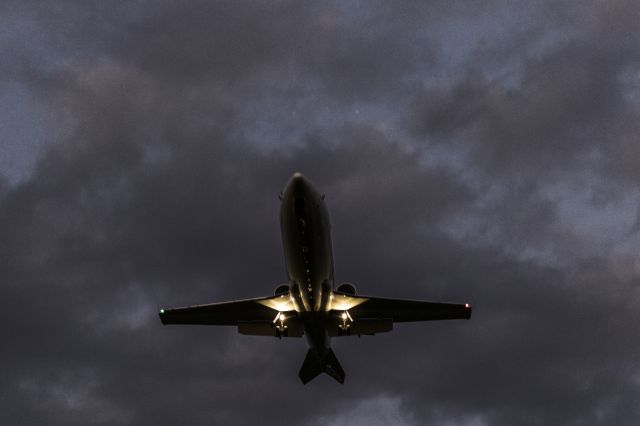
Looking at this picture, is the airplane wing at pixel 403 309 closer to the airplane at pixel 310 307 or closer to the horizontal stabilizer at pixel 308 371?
the airplane at pixel 310 307

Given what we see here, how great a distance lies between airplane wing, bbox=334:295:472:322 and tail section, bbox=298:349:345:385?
4705 mm

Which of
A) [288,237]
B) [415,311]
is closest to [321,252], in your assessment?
[288,237]

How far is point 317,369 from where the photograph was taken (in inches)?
2918

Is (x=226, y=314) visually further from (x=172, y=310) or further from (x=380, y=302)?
(x=380, y=302)

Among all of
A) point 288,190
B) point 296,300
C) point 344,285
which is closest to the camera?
point 288,190

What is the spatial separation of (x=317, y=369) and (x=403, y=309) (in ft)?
28.1

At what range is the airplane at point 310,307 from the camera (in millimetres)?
61031

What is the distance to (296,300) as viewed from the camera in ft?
215

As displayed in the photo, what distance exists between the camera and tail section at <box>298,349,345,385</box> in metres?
73.6

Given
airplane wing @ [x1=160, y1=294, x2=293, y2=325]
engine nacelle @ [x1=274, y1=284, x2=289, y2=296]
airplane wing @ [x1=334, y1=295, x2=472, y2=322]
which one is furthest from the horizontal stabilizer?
engine nacelle @ [x1=274, y1=284, x2=289, y2=296]

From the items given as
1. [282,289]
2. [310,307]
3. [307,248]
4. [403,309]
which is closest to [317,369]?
[403,309]

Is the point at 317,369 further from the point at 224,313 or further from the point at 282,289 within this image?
the point at 282,289

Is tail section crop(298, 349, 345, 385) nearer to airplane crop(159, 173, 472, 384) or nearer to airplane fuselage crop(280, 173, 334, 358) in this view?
airplane crop(159, 173, 472, 384)

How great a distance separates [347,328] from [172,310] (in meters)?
13.3
